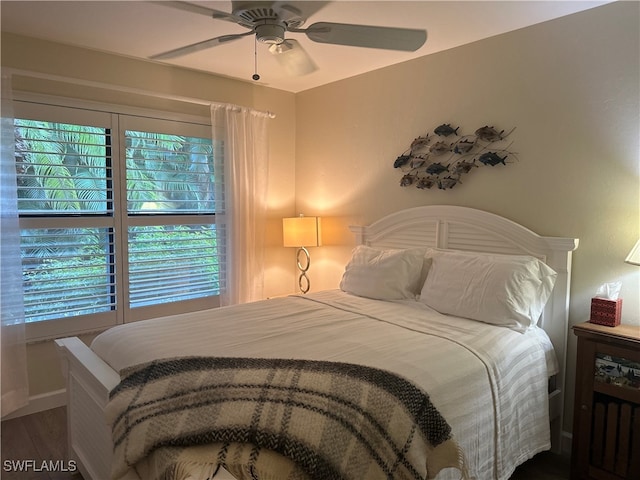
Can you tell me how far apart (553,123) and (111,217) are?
3050 millimetres

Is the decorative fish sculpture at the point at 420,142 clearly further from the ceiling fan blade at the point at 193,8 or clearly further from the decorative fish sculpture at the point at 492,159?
the ceiling fan blade at the point at 193,8

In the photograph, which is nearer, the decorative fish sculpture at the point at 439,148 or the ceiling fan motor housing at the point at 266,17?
the ceiling fan motor housing at the point at 266,17

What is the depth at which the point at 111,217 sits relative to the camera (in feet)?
10.5

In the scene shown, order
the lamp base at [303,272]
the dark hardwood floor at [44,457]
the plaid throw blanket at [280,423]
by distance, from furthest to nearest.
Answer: the lamp base at [303,272] < the dark hardwood floor at [44,457] < the plaid throw blanket at [280,423]

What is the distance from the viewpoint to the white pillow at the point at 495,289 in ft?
7.50

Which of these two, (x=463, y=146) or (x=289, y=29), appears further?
(x=463, y=146)

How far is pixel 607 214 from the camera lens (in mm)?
2318

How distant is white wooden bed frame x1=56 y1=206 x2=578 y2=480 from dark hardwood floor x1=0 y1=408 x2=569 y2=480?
14 cm

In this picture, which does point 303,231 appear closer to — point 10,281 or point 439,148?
point 439,148

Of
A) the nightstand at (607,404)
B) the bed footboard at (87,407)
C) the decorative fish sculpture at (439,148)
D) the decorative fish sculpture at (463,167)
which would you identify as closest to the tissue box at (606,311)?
the nightstand at (607,404)

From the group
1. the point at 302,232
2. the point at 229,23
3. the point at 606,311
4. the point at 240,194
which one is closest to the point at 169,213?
the point at 240,194

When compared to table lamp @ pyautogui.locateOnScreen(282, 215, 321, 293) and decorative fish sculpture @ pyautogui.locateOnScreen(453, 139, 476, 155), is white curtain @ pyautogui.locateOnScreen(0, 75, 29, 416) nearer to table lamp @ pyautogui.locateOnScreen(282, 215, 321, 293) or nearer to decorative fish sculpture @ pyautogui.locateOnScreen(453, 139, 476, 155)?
table lamp @ pyautogui.locateOnScreen(282, 215, 321, 293)
